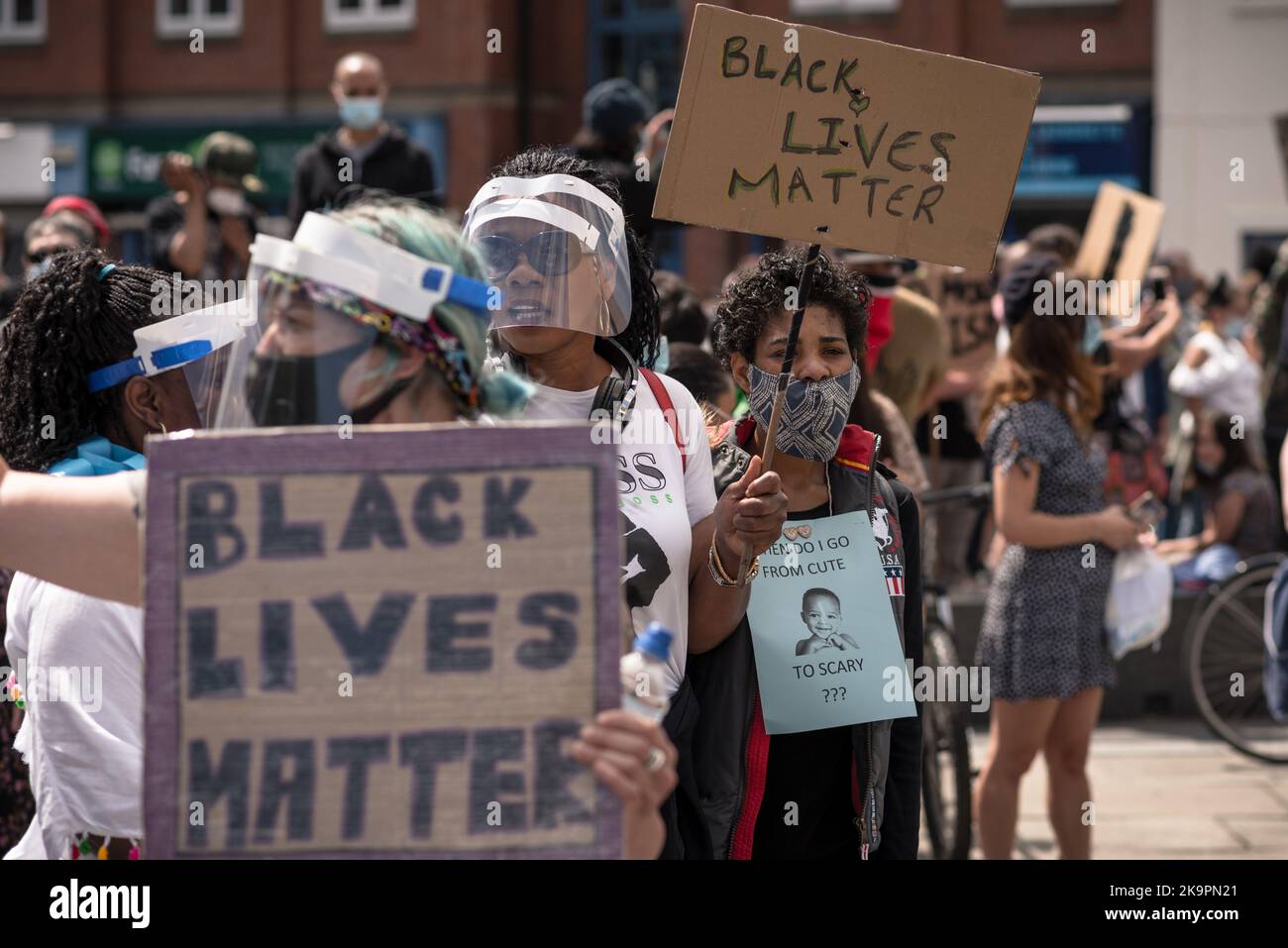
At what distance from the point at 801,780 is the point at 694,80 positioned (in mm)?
1464

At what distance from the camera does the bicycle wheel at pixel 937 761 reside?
597 cm

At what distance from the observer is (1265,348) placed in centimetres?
1091

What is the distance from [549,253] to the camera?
129 inches

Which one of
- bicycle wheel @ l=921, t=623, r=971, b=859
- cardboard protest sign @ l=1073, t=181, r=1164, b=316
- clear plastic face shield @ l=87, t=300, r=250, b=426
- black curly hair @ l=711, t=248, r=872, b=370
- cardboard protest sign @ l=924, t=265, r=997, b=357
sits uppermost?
cardboard protest sign @ l=1073, t=181, r=1164, b=316

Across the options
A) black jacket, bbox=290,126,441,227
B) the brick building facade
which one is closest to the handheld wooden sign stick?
black jacket, bbox=290,126,441,227

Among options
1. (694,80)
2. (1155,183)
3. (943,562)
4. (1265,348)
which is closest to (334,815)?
(694,80)

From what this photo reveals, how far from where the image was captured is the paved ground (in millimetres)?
6449

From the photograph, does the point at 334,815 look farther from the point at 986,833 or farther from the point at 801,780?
the point at 986,833

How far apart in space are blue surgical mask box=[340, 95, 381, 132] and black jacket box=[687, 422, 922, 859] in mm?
4856

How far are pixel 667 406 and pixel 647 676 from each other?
1.36m

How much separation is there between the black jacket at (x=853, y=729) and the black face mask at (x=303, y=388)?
59.7 inches

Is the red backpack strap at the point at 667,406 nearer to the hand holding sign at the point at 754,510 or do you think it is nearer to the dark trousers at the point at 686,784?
the hand holding sign at the point at 754,510

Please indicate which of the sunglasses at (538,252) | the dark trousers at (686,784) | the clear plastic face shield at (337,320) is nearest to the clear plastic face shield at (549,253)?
the sunglasses at (538,252)

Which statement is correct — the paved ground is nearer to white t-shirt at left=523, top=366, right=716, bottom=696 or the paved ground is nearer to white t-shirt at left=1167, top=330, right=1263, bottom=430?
white t-shirt at left=523, top=366, right=716, bottom=696
